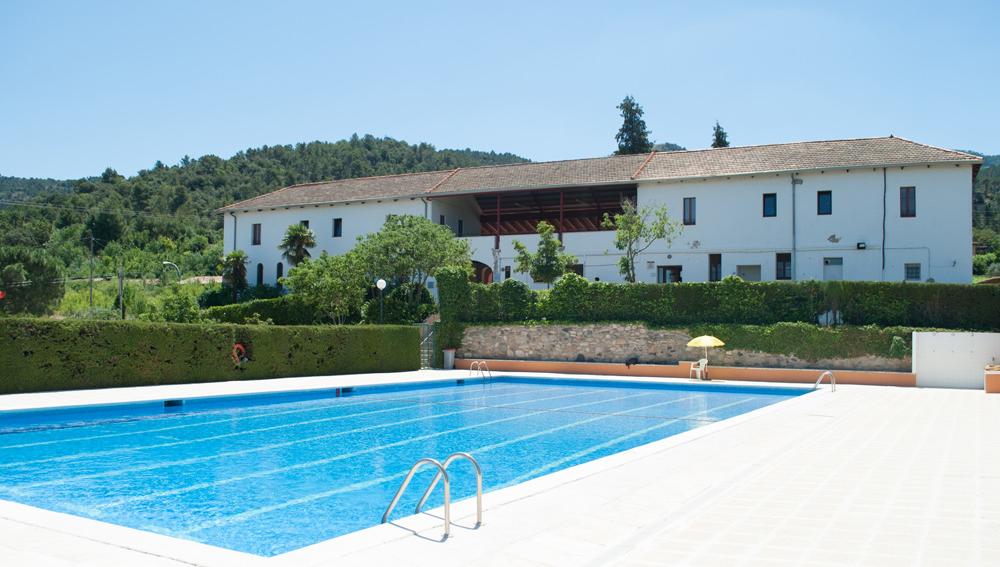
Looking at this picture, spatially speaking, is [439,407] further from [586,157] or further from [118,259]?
[118,259]

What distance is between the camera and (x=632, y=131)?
58.5 meters

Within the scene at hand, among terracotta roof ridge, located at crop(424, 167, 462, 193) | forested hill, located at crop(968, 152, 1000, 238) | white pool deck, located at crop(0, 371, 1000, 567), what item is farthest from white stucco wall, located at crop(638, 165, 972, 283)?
forested hill, located at crop(968, 152, 1000, 238)

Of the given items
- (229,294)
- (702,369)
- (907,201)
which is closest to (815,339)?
(702,369)

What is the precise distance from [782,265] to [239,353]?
21462 mm

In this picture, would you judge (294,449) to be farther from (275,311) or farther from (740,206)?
(275,311)

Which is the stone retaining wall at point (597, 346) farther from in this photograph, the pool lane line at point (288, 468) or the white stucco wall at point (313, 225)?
the pool lane line at point (288, 468)

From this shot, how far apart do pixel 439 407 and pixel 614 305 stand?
441 inches

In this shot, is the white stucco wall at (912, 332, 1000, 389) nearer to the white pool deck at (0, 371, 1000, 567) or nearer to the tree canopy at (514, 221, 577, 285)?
the white pool deck at (0, 371, 1000, 567)

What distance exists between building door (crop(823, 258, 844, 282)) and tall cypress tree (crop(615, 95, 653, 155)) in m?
29.7

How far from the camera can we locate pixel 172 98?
25531mm

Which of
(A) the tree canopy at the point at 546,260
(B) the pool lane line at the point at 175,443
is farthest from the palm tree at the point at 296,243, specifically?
(B) the pool lane line at the point at 175,443

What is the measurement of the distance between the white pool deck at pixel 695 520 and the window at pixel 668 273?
2265 cm

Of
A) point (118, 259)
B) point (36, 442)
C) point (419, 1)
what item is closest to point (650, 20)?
point (419, 1)

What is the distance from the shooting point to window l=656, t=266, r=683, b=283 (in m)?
32.5
